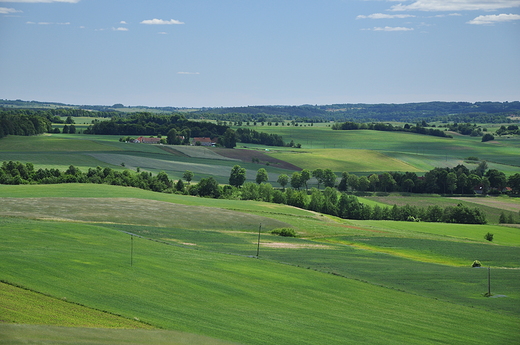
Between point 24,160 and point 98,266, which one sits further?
point 24,160

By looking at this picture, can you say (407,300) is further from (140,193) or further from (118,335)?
(140,193)

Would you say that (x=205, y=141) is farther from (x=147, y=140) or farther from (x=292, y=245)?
(x=292, y=245)

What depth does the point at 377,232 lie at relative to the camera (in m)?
74.9

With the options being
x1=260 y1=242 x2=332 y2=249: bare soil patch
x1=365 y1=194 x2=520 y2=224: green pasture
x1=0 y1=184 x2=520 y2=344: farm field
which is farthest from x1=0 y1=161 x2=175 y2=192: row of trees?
x1=260 y1=242 x2=332 y2=249: bare soil patch

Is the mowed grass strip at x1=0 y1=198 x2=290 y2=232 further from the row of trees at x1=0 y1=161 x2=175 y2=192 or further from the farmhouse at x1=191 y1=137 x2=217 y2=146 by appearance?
the farmhouse at x1=191 y1=137 x2=217 y2=146

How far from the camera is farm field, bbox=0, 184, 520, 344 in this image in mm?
32500

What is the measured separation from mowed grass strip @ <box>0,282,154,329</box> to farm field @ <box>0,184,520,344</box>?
102 centimetres

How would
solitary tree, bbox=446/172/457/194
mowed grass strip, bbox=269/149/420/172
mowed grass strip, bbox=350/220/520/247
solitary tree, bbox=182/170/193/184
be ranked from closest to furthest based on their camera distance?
mowed grass strip, bbox=350/220/520/247 → solitary tree, bbox=182/170/193/184 → solitary tree, bbox=446/172/457/194 → mowed grass strip, bbox=269/149/420/172

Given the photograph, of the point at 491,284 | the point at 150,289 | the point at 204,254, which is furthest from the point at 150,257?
the point at 491,284

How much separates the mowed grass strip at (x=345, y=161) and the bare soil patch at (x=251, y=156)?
9.86 feet

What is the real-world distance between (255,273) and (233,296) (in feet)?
22.7

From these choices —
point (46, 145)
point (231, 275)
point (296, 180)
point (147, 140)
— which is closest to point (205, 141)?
point (147, 140)

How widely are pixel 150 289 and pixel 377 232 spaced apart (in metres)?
45.0

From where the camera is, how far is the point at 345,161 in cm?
15425
